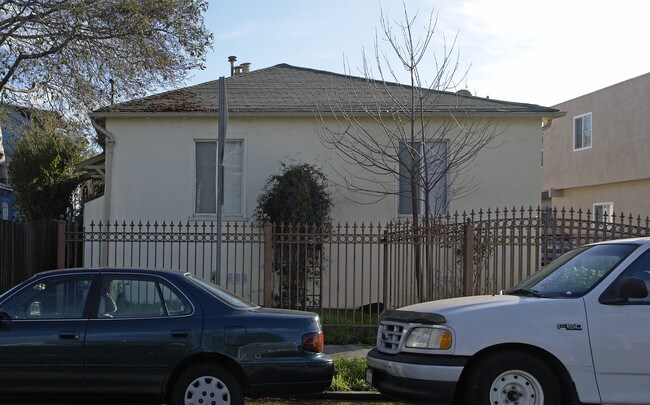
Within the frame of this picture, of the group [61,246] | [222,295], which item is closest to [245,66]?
[61,246]

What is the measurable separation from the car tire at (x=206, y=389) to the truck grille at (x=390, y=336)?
4.60ft

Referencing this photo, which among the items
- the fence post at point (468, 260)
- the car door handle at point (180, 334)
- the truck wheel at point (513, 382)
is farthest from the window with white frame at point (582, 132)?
the car door handle at point (180, 334)

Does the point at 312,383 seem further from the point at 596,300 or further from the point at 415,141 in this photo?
the point at 415,141

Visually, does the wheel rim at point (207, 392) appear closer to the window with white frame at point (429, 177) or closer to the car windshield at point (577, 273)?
the car windshield at point (577, 273)

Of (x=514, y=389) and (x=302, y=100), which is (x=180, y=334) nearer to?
(x=514, y=389)

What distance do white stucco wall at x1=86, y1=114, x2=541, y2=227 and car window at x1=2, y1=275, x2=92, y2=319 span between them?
24.6 ft

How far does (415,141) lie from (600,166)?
12.3 m

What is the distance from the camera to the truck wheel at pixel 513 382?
19.9ft

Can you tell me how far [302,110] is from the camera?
1404cm

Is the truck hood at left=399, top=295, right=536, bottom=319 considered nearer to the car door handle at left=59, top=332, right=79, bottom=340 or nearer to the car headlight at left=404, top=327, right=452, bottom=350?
the car headlight at left=404, top=327, right=452, bottom=350

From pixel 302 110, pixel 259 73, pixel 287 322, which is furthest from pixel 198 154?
pixel 287 322

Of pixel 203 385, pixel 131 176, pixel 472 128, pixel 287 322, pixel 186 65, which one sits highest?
pixel 186 65

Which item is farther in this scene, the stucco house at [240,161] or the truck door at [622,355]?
the stucco house at [240,161]

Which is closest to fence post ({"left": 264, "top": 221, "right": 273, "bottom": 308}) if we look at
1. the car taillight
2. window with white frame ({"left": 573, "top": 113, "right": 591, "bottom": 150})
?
the car taillight
